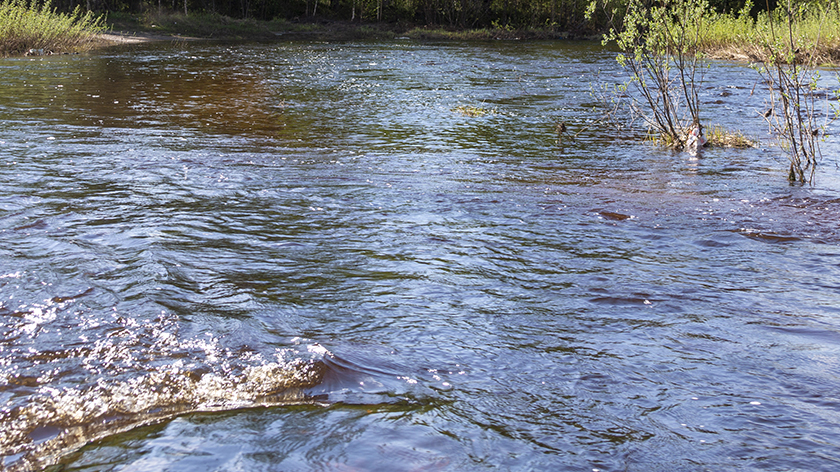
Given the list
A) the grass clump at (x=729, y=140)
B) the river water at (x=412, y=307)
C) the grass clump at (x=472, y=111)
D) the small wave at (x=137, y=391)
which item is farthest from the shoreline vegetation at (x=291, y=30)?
the small wave at (x=137, y=391)

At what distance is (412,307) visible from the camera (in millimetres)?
4625

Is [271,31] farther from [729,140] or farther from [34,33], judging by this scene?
[729,140]

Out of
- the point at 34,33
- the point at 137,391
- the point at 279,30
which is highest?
the point at 279,30

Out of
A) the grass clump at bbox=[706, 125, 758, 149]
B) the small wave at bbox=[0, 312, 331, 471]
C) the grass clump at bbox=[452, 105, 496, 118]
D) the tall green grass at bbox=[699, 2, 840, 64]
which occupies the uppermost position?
the tall green grass at bbox=[699, 2, 840, 64]

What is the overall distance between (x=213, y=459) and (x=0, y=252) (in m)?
3.48

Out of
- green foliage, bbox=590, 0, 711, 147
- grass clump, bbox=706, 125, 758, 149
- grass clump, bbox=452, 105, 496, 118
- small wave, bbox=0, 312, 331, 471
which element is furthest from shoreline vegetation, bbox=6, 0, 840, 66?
small wave, bbox=0, 312, 331, 471

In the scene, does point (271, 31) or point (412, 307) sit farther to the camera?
point (271, 31)

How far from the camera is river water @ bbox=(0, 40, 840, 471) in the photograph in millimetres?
3111

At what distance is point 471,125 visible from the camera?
12773mm

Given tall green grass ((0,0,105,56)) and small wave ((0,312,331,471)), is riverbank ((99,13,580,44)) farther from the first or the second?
small wave ((0,312,331,471))

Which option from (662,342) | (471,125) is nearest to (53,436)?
(662,342)

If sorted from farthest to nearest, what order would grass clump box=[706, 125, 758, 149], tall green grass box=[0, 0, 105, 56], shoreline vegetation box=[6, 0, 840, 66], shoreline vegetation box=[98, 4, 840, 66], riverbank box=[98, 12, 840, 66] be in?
1. shoreline vegetation box=[98, 4, 840, 66]
2. riverbank box=[98, 12, 840, 66]
3. shoreline vegetation box=[6, 0, 840, 66]
4. tall green grass box=[0, 0, 105, 56]
5. grass clump box=[706, 125, 758, 149]

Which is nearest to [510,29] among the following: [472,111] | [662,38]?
[472,111]

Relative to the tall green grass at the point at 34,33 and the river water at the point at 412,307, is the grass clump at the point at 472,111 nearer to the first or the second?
the river water at the point at 412,307
